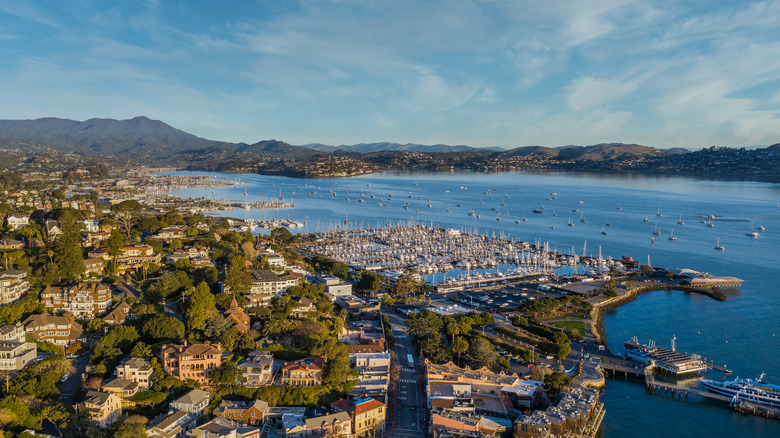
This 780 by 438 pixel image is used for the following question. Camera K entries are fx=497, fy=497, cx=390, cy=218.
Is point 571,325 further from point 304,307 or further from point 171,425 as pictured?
point 171,425

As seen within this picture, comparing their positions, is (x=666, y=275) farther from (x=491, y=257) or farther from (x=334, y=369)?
(x=334, y=369)

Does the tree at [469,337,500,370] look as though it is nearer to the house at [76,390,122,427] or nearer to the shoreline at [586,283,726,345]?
the shoreline at [586,283,726,345]

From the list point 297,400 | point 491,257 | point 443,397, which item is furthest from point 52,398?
point 491,257

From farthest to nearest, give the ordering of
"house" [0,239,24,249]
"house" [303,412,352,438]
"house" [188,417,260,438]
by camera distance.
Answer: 1. "house" [0,239,24,249]
2. "house" [303,412,352,438]
3. "house" [188,417,260,438]

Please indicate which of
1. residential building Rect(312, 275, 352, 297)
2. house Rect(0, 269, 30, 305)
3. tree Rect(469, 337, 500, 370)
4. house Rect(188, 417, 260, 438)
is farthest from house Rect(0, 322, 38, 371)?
tree Rect(469, 337, 500, 370)

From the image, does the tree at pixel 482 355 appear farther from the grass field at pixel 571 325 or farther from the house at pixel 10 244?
the house at pixel 10 244

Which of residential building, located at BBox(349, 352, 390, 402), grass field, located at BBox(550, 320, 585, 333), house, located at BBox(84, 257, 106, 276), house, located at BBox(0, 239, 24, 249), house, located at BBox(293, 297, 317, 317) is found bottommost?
grass field, located at BBox(550, 320, 585, 333)

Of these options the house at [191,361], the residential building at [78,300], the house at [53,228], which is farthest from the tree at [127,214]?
the house at [191,361]
